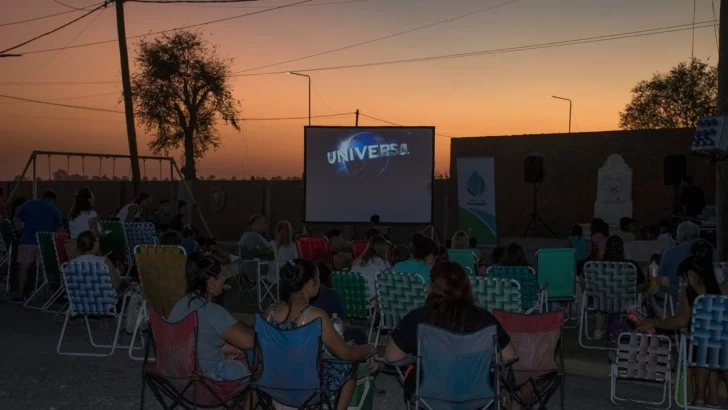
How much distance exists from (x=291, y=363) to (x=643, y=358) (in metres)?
3.09

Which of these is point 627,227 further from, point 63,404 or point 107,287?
point 63,404

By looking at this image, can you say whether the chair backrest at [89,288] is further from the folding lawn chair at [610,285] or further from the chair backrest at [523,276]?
the folding lawn chair at [610,285]

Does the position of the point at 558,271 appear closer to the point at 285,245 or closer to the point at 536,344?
the point at 285,245

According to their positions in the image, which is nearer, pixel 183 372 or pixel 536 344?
pixel 183 372

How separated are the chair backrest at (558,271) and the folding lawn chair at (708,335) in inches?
164

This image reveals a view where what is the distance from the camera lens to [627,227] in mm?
14664

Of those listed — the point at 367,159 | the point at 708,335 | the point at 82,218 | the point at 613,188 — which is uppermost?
the point at 367,159

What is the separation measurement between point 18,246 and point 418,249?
7179 millimetres

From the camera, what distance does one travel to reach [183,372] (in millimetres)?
5098

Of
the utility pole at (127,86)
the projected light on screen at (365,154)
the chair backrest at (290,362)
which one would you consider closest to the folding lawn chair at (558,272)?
the chair backrest at (290,362)

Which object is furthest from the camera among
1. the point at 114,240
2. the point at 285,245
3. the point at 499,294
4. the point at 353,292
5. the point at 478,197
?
the point at 478,197

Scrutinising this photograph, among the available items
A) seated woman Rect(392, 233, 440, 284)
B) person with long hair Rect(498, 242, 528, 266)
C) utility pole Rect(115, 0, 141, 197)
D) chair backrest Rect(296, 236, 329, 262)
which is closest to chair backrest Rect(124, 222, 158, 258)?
chair backrest Rect(296, 236, 329, 262)

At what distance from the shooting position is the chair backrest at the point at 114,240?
14.0m

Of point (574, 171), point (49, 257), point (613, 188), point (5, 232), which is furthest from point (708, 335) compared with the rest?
point (574, 171)
